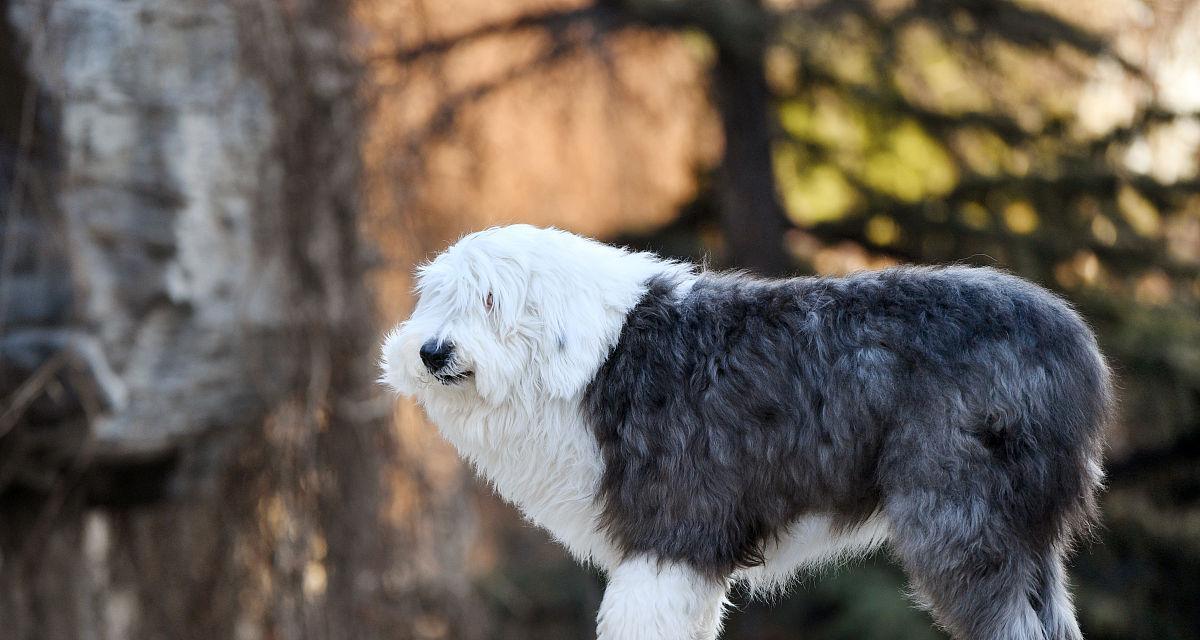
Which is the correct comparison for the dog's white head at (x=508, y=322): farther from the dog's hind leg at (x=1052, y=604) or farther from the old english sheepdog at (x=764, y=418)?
the dog's hind leg at (x=1052, y=604)

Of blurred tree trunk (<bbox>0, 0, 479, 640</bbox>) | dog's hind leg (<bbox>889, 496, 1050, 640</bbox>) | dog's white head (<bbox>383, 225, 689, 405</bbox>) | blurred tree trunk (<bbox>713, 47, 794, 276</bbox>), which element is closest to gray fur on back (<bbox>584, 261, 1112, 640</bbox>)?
dog's hind leg (<bbox>889, 496, 1050, 640</bbox>)

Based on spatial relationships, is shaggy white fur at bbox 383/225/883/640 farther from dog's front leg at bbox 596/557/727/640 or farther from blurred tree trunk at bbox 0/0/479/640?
blurred tree trunk at bbox 0/0/479/640

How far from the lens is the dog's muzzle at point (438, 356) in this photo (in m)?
3.10

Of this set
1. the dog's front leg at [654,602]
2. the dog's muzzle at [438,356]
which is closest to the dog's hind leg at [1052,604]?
the dog's front leg at [654,602]

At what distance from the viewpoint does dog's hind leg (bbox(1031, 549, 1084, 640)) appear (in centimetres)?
305

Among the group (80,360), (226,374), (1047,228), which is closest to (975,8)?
(1047,228)

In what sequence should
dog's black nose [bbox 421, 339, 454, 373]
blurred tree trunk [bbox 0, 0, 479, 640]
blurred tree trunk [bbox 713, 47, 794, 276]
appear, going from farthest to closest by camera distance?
blurred tree trunk [bbox 713, 47, 794, 276] → blurred tree trunk [bbox 0, 0, 479, 640] → dog's black nose [bbox 421, 339, 454, 373]

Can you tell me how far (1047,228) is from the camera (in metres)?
8.05

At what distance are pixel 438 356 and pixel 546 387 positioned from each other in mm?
327

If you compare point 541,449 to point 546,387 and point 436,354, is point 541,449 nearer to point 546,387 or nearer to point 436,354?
point 546,387

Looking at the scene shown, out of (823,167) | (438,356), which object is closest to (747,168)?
(823,167)

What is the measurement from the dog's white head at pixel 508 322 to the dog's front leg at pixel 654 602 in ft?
1.72

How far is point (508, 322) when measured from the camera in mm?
3184

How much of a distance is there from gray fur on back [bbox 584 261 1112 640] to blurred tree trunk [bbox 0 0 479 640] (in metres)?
3.95
